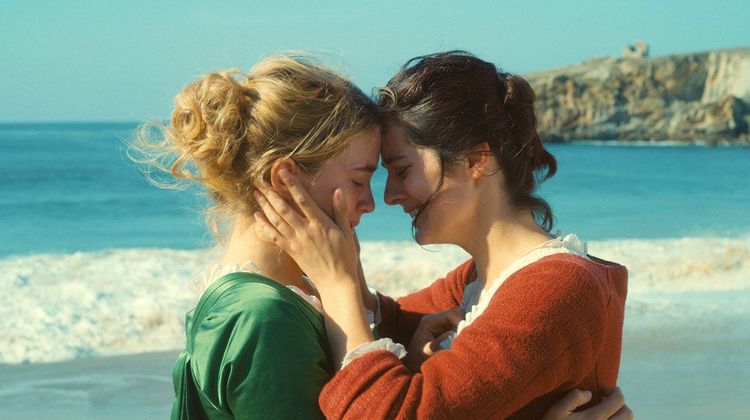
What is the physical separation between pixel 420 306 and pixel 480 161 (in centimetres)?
78

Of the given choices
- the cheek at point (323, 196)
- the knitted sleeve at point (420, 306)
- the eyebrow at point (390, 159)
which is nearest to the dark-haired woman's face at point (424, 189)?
the eyebrow at point (390, 159)

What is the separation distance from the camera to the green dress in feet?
7.41

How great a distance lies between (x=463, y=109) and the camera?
2658mm

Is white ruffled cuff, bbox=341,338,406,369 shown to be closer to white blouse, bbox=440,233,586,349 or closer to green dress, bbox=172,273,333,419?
A: green dress, bbox=172,273,333,419

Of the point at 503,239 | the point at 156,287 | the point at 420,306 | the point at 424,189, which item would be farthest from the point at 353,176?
the point at 156,287

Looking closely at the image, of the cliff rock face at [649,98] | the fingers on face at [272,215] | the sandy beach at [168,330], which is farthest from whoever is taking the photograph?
the cliff rock face at [649,98]

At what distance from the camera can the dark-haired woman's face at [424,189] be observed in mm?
2695

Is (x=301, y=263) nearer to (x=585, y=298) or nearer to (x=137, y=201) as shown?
(x=585, y=298)

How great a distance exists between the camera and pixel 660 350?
24.3 feet

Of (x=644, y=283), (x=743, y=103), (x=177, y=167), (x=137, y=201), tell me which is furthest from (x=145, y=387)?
(x=743, y=103)

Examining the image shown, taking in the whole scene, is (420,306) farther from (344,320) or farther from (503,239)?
(344,320)

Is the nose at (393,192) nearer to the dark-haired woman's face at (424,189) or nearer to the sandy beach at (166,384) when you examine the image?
the dark-haired woman's face at (424,189)

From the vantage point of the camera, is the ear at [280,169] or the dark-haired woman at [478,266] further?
the ear at [280,169]

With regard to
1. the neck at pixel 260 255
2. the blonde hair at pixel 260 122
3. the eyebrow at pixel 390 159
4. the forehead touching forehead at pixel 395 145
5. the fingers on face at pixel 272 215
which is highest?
the blonde hair at pixel 260 122
